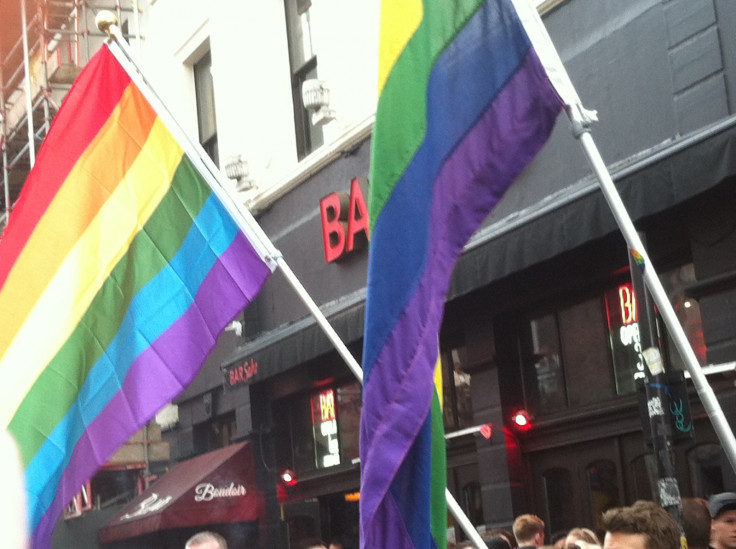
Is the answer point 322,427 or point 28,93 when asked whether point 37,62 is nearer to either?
point 28,93

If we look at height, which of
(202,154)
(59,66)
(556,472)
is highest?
(59,66)

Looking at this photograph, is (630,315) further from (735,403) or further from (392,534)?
(392,534)

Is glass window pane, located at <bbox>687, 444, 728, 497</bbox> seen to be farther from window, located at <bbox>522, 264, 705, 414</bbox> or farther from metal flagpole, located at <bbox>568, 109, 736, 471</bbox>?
metal flagpole, located at <bbox>568, 109, 736, 471</bbox>

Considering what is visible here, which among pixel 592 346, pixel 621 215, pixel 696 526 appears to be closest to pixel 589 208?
pixel 592 346

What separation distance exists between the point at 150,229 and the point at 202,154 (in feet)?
1.83

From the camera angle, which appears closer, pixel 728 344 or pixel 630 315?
pixel 728 344

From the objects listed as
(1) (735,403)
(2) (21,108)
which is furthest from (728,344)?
(2) (21,108)

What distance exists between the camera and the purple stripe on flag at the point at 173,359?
7.38m

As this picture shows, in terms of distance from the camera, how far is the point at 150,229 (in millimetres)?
7766

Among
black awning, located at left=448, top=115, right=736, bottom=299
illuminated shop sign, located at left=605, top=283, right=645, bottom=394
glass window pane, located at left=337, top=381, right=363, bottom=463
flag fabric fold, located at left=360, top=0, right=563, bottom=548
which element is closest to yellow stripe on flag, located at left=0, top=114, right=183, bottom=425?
flag fabric fold, located at left=360, top=0, right=563, bottom=548

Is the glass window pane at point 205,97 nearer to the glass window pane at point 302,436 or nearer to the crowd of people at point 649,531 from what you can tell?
the glass window pane at point 302,436

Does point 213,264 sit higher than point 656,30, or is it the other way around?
point 656,30

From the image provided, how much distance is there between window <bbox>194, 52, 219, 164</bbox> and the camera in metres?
18.9

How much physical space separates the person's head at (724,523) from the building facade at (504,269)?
52 cm
